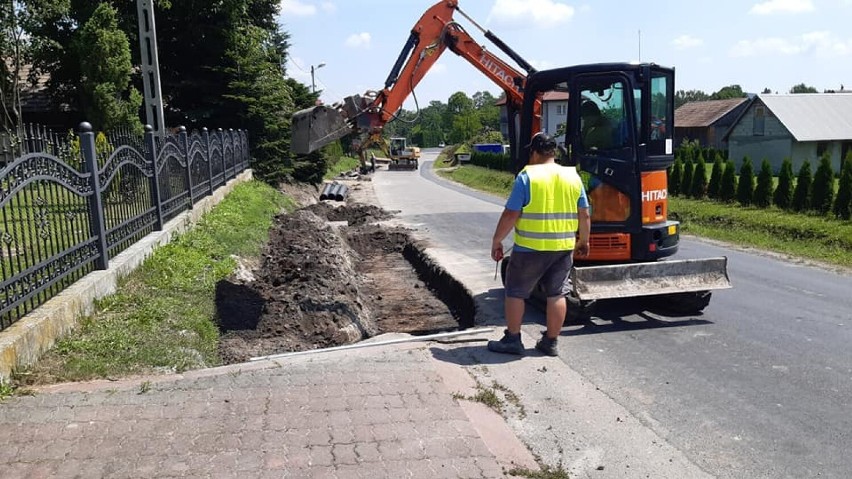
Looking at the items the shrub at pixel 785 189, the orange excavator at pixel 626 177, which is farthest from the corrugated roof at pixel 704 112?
the orange excavator at pixel 626 177

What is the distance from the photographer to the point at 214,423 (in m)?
3.91

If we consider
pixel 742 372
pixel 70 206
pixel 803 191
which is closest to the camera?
pixel 742 372

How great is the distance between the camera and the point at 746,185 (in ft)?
65.5

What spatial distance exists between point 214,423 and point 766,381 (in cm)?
408

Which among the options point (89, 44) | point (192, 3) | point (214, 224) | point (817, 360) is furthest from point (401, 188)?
point (817, 360)

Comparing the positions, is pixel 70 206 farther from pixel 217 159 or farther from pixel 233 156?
pixel 233 156

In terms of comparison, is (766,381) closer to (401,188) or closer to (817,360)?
(817,360)

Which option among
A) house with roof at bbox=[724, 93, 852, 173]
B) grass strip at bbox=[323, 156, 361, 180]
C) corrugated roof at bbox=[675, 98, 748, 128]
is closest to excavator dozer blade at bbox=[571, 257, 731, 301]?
grass strip at bbox=[323, 156, 361, 180]

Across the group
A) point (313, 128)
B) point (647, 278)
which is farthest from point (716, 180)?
point (647, 278)

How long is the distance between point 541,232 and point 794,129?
3798 cm

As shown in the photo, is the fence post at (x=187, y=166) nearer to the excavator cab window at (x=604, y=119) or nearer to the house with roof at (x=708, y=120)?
the excavator cab window at (x=604, y=119)

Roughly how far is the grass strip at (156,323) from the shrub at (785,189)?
1548 centimetres

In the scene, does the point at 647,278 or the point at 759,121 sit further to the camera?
the point at 759,121

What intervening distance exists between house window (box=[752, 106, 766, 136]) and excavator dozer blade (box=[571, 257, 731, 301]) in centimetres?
3759
